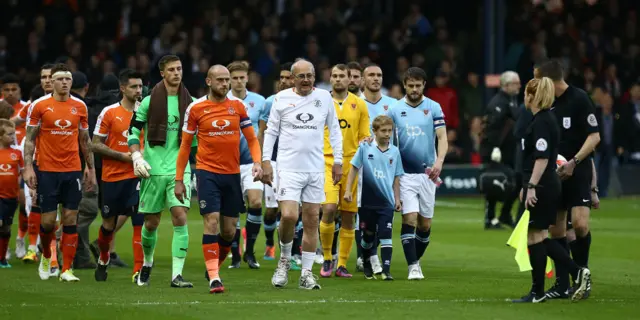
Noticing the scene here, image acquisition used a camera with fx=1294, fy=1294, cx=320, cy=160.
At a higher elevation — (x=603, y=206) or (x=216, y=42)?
(x=216, y=42)

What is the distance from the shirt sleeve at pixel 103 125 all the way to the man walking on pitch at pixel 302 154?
213cm

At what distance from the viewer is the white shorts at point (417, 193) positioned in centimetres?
1448

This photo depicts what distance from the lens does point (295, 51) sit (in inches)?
1199

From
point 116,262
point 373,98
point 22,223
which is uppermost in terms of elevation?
point 373,98

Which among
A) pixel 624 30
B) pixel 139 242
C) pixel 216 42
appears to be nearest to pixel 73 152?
pixel 139 242

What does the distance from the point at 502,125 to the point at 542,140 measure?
9.54 meters

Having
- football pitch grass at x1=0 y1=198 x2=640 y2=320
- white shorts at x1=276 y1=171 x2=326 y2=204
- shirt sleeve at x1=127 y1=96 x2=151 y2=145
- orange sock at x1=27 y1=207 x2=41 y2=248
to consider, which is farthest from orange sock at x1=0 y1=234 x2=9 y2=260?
white shorts at x1=276 y1=171 x2=326 y2=204

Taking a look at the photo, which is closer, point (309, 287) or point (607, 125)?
point (309, 287)

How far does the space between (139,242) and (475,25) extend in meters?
21.5

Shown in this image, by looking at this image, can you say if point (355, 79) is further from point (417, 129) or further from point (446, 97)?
point (446, 97)

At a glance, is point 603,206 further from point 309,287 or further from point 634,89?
point 309,287

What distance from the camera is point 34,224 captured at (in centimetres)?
1641

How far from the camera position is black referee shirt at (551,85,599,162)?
12.4 meters

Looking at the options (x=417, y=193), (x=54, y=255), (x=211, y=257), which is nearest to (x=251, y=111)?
(x=417, y=193)
